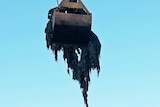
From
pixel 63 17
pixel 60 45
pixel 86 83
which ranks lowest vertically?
pixel 86 83

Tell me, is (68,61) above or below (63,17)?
below

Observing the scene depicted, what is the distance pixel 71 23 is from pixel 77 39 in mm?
401

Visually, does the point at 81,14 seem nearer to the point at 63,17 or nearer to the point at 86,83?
Result: the point at 63,17

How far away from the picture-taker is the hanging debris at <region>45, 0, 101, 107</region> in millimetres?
11008

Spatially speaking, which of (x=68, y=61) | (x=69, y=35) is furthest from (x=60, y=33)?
(x=68, y=61)

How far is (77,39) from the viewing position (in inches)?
438

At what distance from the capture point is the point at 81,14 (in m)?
11.2

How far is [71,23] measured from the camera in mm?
11031

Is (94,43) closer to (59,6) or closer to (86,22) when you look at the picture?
(86,22)

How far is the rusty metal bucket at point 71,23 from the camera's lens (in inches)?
432

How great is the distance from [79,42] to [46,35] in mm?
898

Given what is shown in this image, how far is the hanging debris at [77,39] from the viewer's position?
11.0 meters

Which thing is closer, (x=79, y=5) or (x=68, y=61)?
(x=79, y=5)

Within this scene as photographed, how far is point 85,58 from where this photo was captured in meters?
11.5
